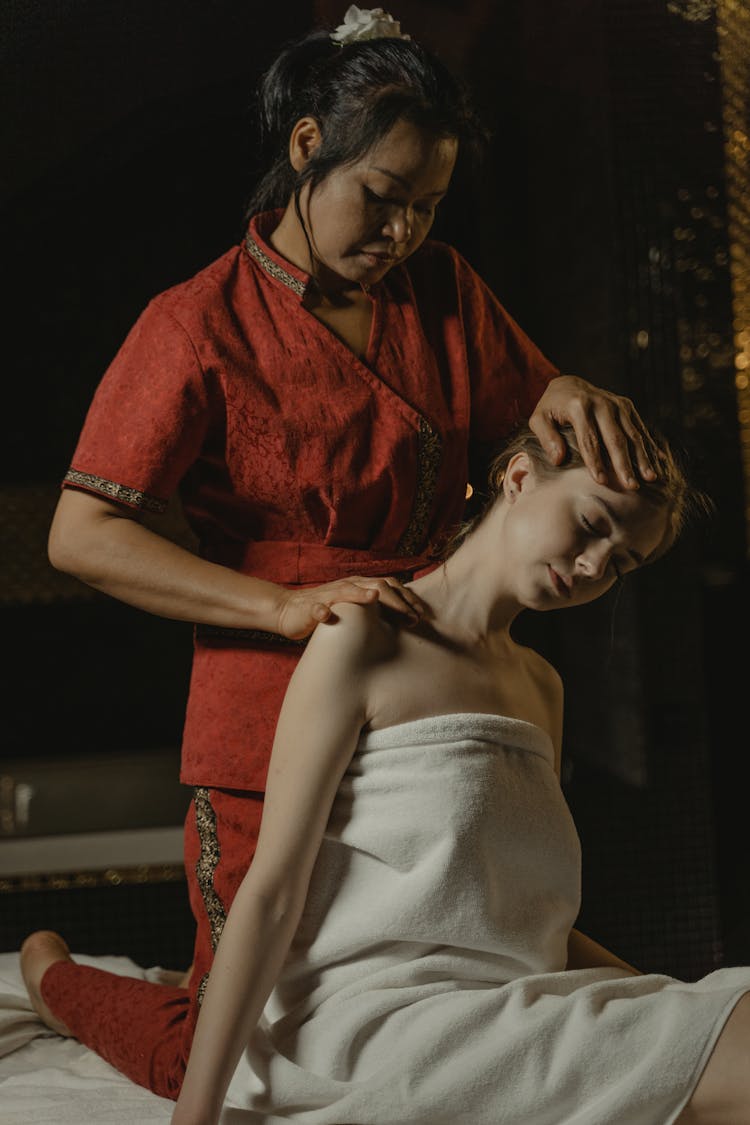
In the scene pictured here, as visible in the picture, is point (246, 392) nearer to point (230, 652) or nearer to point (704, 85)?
point (230, 652)

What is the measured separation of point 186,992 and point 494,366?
0.88 meters

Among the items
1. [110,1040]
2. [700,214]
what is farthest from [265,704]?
[700,214]

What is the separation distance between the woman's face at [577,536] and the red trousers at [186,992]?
428 millimetres

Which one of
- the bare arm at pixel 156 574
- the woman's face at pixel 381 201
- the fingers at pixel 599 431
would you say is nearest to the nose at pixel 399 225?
the woman's face at pixel 381 201

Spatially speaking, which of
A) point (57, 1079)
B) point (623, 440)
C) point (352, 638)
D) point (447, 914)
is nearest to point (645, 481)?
point (623, 440)

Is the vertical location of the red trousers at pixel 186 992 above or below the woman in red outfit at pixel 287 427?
below

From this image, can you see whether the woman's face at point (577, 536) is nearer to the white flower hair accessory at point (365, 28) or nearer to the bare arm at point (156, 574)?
the bare arm at point (156, 574)

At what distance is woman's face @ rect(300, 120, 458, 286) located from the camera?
3.85 ft

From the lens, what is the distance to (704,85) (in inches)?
70.7

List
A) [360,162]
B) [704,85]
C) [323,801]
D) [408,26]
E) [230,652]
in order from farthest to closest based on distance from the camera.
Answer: [704,85]
[408,26]
[230,652]
[360,162]
[323,801]

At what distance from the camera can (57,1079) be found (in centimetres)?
133

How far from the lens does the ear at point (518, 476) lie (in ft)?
3.75

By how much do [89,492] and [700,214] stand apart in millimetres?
1200

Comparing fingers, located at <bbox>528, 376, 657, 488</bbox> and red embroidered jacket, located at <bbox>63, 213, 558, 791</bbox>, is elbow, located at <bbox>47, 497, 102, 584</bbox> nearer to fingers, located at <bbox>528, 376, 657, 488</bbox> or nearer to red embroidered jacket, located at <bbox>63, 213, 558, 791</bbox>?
red embroidered jacket, located at <bbox>63, 213, 558, 791</bbox>
